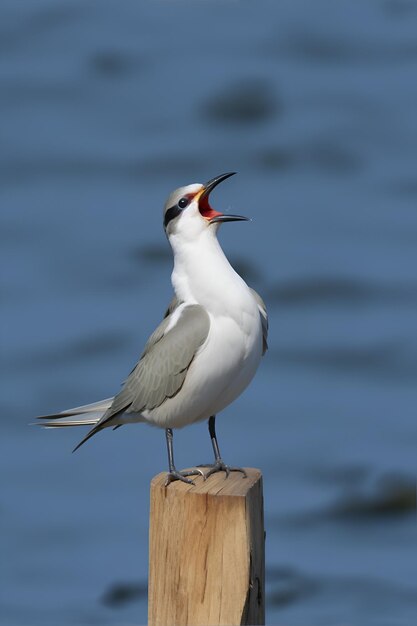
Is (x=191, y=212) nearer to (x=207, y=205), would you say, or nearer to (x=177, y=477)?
(x=207, y=205)

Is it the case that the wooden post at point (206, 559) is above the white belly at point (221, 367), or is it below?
below

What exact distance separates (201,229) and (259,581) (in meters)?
1.65

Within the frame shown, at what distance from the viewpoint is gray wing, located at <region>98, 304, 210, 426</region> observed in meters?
4.89

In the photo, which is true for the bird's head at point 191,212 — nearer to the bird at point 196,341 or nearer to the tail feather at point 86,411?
the bird at point 196,341

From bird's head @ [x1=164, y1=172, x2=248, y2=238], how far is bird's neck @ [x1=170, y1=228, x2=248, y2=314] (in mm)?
36

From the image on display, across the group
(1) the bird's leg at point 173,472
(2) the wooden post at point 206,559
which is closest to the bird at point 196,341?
(1) the bird's leg at point 173,472

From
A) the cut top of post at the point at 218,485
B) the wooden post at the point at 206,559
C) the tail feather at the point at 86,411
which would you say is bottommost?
the wooden post at the point at 206,559

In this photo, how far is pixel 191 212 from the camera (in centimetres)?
506

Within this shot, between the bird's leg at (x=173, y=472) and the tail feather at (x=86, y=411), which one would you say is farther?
the tail feather at (x=86, y=411)

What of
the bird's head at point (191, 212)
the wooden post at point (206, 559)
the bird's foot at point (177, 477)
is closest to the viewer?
the wooden post at point (206, 559)

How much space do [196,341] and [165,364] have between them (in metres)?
0.21

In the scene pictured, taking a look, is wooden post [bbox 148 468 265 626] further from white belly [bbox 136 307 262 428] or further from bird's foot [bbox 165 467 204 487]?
white belly [bbox 136 307 262 428]

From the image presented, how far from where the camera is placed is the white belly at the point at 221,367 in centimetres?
482

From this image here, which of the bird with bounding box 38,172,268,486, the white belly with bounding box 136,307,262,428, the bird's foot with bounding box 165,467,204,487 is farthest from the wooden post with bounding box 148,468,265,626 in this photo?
the white belly with bounding box 136,307,262,428
